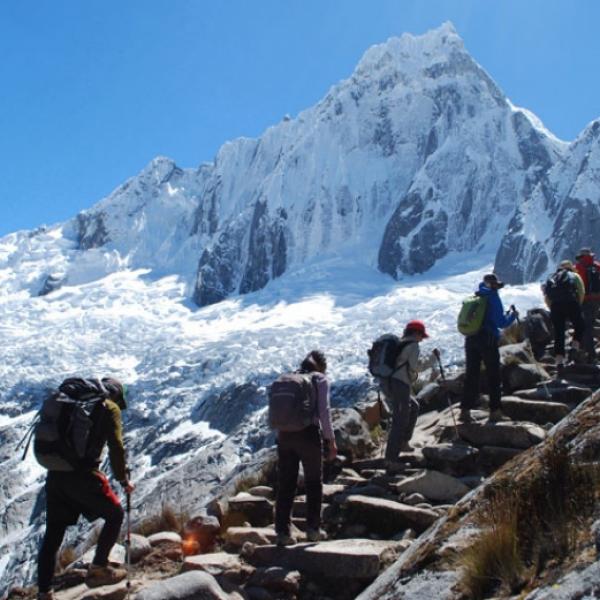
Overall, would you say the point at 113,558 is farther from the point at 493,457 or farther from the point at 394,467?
the point at 493,457

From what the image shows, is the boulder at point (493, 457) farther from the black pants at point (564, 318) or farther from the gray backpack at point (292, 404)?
the black pants at point (564, 318)

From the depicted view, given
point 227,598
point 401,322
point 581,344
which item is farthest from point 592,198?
point 227,598

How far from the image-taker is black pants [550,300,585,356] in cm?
1279

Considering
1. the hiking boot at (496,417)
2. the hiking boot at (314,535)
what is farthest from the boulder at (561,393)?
the hiking boot at (314,535)

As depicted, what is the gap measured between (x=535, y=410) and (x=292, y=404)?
453cm

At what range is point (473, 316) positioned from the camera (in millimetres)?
10859

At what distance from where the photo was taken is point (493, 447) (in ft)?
29.2

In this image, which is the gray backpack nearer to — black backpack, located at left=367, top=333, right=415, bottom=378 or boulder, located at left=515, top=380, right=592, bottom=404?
black backpack, located at left=367, top=333, right=415, bottom=378

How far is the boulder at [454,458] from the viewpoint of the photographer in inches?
345

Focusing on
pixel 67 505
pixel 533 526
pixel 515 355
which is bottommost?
pixel 67 505

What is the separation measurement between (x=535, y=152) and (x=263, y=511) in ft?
628

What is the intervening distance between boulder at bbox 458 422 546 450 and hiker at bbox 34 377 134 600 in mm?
4460

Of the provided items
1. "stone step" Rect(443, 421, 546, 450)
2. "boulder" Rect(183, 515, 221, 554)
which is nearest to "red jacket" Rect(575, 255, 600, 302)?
"stone step" Rect(443, 421, 546, 450)

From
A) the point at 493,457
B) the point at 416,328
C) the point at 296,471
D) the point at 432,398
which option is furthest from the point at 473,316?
the point at 296,471
